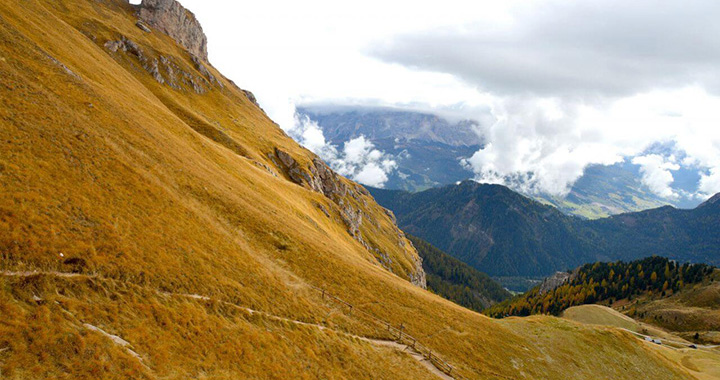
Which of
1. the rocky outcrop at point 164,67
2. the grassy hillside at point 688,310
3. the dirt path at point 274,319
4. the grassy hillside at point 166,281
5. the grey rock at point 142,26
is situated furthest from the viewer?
the grey rock at point 142,26

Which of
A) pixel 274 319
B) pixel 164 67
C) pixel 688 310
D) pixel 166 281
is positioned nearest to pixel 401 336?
pixel 274 319

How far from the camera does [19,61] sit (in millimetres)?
43156

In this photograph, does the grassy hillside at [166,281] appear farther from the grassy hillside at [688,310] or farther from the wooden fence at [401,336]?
the grassy hillside at [688,310]

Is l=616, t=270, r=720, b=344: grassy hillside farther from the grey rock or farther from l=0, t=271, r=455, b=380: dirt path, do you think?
the grey rock

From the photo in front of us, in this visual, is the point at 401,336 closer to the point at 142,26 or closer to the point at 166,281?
the point at 166,281

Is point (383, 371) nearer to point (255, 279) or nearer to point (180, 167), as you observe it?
point (255, 279)

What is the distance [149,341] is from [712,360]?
13331 cm

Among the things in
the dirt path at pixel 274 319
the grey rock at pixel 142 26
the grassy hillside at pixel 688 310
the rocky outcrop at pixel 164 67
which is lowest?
the dirt path at pixel 274 319

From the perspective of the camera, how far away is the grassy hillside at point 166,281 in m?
20.2

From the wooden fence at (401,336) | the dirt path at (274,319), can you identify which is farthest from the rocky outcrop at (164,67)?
the dirt path at (274,319)

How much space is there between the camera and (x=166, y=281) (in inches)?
1089

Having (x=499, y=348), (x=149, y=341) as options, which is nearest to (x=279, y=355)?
(x=149, y=341)

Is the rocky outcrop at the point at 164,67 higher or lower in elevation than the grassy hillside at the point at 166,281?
higher

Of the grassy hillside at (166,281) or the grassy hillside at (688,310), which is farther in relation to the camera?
the grassy hillside at (688,310)
